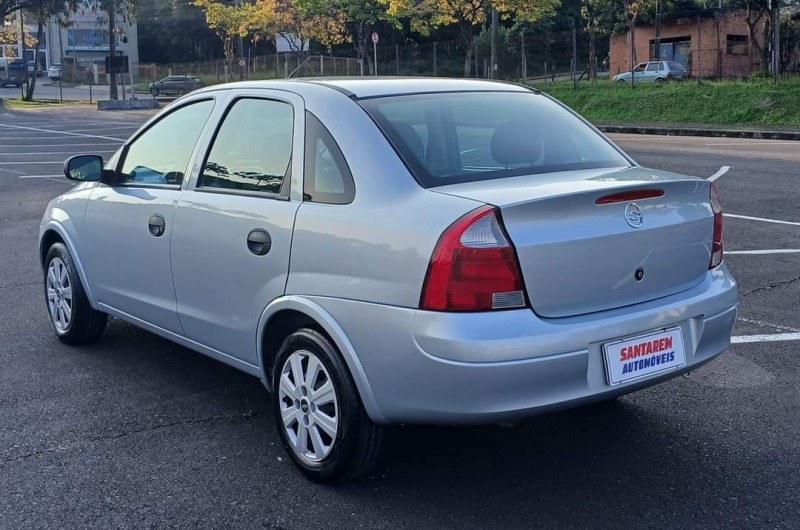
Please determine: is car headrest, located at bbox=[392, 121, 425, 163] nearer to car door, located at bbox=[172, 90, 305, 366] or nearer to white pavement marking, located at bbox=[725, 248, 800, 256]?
car door, located at bbox=[172, 90, 305, 366]

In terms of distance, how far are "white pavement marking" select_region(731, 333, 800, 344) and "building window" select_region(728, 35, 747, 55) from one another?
126 ft

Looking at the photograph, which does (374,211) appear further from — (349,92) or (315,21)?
(315,21)

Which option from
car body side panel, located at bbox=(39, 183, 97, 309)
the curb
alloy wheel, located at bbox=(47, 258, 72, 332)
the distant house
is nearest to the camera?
car body side panel, located at bbox=(39, 183, 97, 309)

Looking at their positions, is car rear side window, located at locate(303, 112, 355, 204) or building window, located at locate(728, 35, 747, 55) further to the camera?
building window, located at locate(728, 35, 747, 55)

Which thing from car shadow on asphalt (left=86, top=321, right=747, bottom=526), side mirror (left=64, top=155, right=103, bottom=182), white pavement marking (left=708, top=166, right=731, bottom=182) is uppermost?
side mirror (left=64, top=155, right=103, bottom=182)

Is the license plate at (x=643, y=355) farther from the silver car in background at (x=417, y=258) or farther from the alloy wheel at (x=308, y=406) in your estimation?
the alloy wheel at (x=308, y=406)

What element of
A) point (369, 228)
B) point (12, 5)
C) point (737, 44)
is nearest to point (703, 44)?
point (737, 44)

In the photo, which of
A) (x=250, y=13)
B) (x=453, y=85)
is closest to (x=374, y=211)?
(x=453, y=85)

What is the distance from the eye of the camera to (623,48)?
49562 millimetres

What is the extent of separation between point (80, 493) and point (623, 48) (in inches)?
1932

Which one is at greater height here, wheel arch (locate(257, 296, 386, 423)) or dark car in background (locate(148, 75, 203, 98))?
dark car in background (locate(148, 75, 203, 98))

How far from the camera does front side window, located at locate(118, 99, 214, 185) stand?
4.92 m

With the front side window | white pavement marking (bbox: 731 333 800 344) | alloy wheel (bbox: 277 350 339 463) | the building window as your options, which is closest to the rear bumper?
alloy wheel (bbox: 277 350 339 463)

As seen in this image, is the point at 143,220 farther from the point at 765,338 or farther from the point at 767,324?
the point at 767,324
